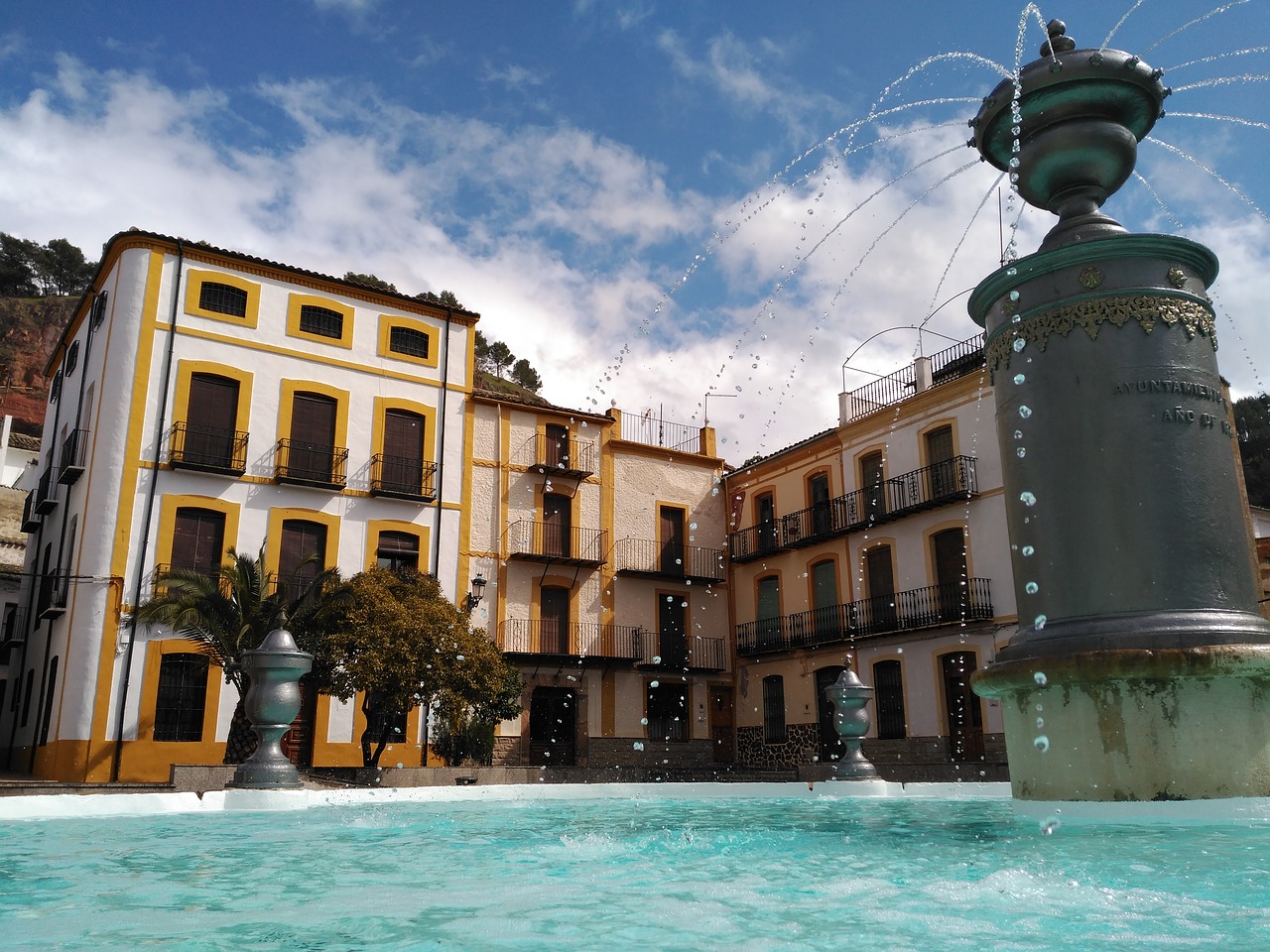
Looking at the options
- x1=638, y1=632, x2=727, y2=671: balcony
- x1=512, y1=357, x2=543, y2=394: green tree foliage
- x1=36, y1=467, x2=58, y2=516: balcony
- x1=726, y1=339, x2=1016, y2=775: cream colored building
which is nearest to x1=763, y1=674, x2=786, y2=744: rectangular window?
x1=726, y1=339, x2=1016, y2=775: cream colored building

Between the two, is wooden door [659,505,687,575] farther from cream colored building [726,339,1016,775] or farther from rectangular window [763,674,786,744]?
rectangular window [763,674,786,744]

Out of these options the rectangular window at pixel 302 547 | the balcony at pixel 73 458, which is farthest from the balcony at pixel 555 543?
the balcony at pixel 73 458

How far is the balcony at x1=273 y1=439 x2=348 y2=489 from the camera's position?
78.2 feet

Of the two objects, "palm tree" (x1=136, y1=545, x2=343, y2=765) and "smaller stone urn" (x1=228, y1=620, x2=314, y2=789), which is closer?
"smaller stone urn" (x1=228, y1=620, x2=314, y2=789)

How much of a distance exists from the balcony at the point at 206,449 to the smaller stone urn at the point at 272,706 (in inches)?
515

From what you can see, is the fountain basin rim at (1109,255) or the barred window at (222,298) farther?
the barred window at (222,298)

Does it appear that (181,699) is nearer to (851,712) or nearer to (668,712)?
(668,712)

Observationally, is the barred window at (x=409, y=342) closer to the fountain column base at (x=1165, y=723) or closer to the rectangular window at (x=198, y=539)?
the rectangular window at (x=198, y=539)

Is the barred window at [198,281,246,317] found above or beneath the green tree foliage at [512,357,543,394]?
beneath

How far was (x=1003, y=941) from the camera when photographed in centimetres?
275

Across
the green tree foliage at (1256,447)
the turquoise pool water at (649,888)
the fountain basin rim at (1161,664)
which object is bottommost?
the turquoise pool water at (649,888)

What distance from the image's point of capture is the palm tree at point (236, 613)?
1750 cm

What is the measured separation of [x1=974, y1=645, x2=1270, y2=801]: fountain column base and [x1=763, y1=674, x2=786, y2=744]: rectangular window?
24.1 metres

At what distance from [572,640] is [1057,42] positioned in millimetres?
22677
